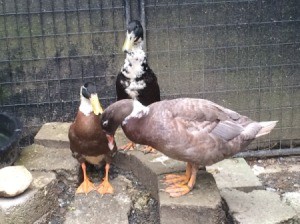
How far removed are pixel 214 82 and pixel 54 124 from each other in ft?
5.21

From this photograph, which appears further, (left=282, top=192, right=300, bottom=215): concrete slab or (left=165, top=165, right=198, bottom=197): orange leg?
(left=282, top=192, right=300, bottom=215): concrete slab

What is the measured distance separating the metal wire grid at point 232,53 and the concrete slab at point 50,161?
1.27 metres

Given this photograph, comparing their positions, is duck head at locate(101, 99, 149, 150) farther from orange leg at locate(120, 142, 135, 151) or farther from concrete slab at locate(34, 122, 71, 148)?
concrete slab at locate(34, 122, 71, 148)

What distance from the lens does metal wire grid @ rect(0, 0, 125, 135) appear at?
5.06 m

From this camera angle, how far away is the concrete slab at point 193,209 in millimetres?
3723

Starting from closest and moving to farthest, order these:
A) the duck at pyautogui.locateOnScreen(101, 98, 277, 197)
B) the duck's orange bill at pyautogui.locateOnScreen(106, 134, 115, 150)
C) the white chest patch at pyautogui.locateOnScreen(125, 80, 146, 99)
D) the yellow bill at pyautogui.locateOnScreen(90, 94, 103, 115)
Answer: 1. the duck at pyautogui.locateOnScreen(101, 98, 277, 197)
2. the duck's orange bill at pyautogui.locateOnScreen(106, 134, 115, 150)
3. the yellow bill at pyautogui.locateOnScreen(90, 94, 103, 115)
4. the white chest patch at pyautogui.locateOnScreen(125, 80, 146, 99)

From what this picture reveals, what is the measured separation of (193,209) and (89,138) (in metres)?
1.04

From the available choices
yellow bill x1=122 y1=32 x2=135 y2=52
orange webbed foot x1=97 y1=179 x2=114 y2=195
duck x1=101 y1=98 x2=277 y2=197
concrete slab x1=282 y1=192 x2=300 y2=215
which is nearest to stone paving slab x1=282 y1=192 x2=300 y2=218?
concrete slab x1=282 y1=192 x2=300 y2=215

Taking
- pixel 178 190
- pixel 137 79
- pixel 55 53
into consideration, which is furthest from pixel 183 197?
pixel 55 53

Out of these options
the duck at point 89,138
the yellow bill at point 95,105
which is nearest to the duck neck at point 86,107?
the duck at point 89,138

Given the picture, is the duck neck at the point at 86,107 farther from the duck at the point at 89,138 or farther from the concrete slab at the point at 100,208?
the concrete slab at the point at 100,208

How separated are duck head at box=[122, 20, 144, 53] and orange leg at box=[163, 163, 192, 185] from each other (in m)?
1.20

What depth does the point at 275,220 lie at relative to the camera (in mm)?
3809

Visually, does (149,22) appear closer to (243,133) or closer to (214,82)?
(214,82)
